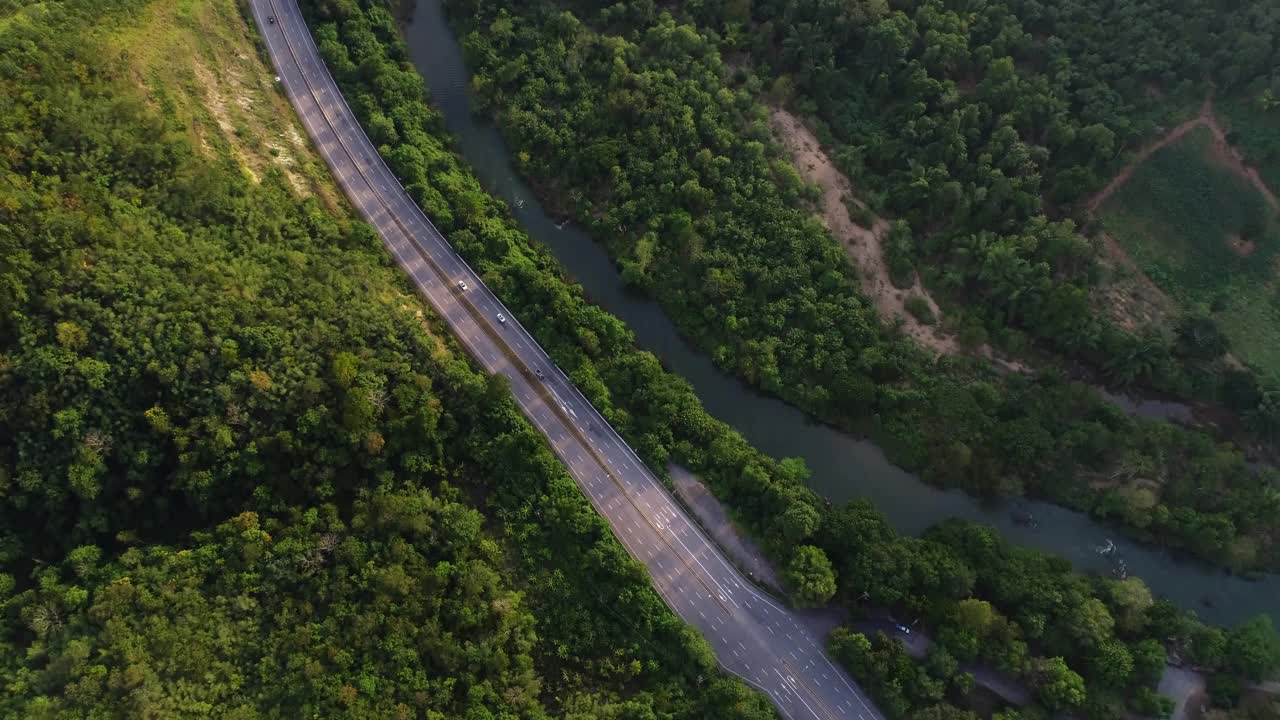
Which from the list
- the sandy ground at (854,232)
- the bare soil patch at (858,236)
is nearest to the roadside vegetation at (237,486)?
the bare soil patch at (858,236)

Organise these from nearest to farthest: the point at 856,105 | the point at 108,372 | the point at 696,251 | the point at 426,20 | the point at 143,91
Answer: the point at 108,372
the point at 143,91
the point at 696,251
the point at 856,105
the point at 426,20

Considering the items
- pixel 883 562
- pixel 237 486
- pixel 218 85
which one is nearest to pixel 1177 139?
pixel 883 562

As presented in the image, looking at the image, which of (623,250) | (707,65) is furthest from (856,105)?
(623,250)

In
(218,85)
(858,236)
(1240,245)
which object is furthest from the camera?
(858,236)

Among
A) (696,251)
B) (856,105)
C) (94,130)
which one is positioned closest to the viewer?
(94,130)

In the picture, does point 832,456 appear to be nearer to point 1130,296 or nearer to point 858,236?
point 858,236

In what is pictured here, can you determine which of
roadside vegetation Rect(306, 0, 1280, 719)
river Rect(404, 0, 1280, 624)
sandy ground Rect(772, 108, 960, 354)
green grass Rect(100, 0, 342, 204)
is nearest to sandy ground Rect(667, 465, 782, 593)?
roadside vegetation Rect(306, 0, 1280, 719)

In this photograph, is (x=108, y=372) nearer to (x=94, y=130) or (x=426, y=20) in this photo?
(x=94, y=130)
